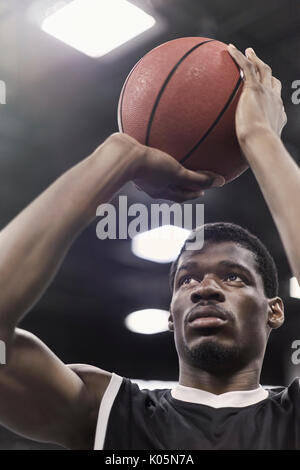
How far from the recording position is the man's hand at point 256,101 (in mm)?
1402

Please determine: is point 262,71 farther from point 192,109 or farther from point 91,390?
point 91,390

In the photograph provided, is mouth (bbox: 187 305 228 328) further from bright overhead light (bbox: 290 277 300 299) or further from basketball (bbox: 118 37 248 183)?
bright overhead light (bbox: 290 277 300 299)

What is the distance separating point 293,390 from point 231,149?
0.59 meters

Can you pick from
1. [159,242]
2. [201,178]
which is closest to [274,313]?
[201,178]

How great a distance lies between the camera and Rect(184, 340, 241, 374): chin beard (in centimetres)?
155

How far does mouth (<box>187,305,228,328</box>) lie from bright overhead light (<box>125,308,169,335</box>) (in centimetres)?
477

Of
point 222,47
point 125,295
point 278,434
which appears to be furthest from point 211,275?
point 125,295

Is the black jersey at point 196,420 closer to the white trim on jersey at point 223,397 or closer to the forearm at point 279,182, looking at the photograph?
the white trim on jersey at point 223,397

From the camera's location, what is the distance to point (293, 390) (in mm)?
1557

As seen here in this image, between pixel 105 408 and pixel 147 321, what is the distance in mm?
5219

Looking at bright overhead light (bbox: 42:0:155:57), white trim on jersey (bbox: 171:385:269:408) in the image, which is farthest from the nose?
bright overhead light (bbox: 42:0:155:57)

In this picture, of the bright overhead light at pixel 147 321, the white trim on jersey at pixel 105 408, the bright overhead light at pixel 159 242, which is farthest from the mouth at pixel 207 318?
the bright overhead light at pixel 147 321

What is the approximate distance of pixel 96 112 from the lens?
124 inches

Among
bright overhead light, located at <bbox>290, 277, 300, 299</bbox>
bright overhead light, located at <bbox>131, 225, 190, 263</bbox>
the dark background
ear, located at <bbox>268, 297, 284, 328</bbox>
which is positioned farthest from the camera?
bright overhead light, located at <bbox>290, 277, 300, 299</bbox>
